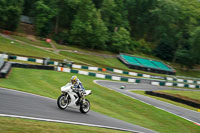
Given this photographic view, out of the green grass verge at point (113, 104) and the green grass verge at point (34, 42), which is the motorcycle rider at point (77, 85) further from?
the green grass verge at point (34, 42)

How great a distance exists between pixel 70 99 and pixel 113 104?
5783 mm

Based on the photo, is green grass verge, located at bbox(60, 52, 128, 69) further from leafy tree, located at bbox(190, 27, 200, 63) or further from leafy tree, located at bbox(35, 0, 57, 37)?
leafy tree, located at bbox(190, 27, 200, 63)

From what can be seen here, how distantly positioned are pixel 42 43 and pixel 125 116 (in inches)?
1331

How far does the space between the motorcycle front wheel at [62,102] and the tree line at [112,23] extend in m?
38.7

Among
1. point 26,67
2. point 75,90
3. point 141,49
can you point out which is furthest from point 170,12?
point 75,90

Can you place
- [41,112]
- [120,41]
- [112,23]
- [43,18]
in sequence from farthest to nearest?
[112,23]
[120,41]
[43,18]
[41,112]

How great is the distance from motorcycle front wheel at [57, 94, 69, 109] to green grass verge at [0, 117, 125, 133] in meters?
2.20

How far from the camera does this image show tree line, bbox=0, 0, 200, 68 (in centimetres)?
5166

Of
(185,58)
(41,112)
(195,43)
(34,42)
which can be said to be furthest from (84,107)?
(185,58)

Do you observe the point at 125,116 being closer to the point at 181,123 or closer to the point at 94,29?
the point at 181,123

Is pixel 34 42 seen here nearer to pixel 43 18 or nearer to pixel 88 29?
pixel 43 18

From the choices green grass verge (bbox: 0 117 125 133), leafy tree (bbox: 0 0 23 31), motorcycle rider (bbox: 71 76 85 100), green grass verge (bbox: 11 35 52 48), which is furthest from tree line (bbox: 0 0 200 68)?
green grass verge (bbox: 0 117 125 133)

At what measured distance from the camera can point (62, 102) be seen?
1175 centimetres

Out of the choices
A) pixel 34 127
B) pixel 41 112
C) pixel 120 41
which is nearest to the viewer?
pixel 34 127
